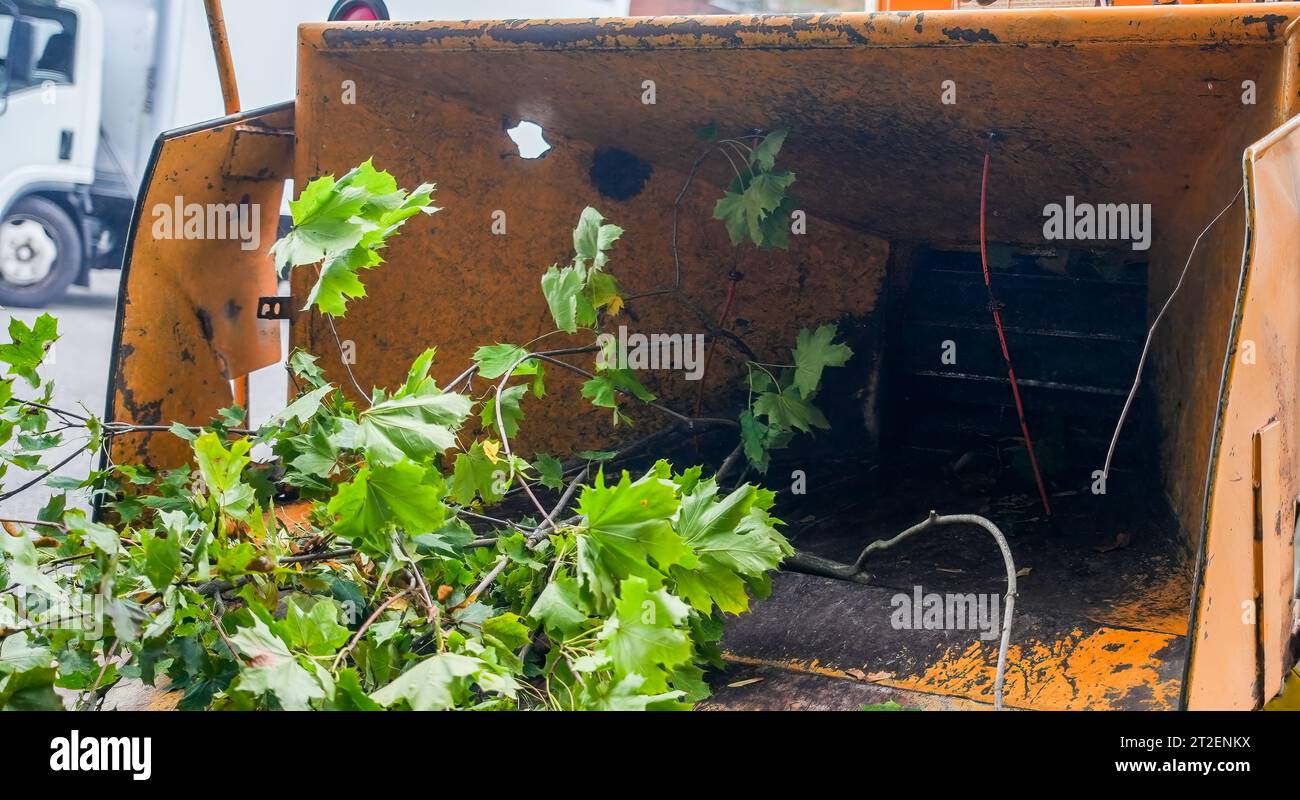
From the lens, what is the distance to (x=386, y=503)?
144 cm

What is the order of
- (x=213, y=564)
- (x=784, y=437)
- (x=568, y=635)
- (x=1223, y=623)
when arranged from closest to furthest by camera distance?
(x=1223, y=623) → (x=568, y=635) → (x=213, y=564) → (x=784, y=437)

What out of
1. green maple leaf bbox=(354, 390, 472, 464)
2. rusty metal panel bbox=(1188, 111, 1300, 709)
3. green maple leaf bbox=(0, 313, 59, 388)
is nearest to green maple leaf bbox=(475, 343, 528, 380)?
green maple leaf bbox=(354, 390, 472, 464)

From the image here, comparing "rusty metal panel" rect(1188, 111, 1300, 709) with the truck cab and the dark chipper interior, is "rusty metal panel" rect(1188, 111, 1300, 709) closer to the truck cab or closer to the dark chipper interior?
the dark chipper interior

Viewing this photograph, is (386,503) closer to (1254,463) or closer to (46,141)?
(1254,463)

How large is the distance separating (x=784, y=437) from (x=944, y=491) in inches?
14.8

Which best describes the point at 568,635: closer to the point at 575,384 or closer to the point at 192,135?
the point at 575,384

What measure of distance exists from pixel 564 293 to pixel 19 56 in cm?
636

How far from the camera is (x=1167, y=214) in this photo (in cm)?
221

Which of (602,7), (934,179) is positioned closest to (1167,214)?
(934,179)

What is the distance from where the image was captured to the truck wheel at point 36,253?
7055mm

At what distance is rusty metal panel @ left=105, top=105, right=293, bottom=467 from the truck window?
5.50 metres

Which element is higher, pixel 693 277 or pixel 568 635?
pixel 693 277

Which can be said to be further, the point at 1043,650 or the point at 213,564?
the point at 1043,650

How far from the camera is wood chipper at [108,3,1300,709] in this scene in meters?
1.61
